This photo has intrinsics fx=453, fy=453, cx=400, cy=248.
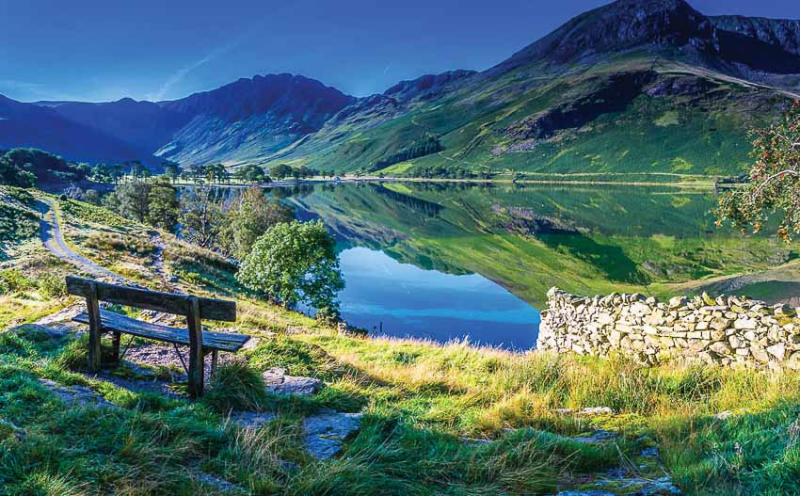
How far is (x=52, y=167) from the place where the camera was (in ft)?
578

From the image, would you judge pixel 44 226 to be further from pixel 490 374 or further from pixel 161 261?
pixel 490 374

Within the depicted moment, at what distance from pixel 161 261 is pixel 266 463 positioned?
34.5 metres

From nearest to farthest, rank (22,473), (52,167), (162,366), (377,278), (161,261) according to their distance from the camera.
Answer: (22,473), (162,366), (161,261), (377,278), (52,167)

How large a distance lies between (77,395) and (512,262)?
204 feet

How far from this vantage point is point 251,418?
6969mm

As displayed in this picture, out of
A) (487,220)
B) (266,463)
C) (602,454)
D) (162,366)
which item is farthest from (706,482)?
(487,220)

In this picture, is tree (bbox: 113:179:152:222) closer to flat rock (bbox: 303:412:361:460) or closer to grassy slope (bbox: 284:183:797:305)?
grassy slope (bbox: 284:183:797:305)

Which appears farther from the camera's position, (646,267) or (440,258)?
(440,258)

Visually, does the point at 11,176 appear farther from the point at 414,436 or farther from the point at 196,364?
the point at 414,436

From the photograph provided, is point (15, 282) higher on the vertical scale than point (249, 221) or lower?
lower

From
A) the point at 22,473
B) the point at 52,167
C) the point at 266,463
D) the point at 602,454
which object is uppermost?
the point at 52,167

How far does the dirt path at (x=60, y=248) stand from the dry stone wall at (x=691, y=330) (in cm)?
2199

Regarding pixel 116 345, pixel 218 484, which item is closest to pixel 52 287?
pixel 116 345

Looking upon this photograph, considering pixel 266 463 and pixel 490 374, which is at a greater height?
pixel 266 463
